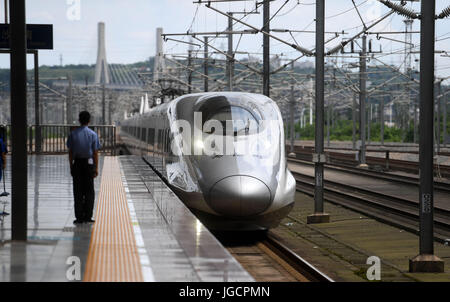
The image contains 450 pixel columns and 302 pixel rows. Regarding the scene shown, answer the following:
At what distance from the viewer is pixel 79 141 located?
10.1 m

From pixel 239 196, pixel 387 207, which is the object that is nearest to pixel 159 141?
pixel 387 207

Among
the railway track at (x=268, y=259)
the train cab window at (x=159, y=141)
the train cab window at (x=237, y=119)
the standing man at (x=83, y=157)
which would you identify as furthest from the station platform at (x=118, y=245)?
the train cab window at (x=159, y=141)

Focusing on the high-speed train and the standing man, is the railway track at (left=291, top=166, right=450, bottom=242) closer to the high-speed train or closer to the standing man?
the high-speed train

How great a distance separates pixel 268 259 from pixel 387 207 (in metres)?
8.09

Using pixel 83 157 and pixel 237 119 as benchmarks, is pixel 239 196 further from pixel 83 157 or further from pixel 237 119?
pixel 83 157

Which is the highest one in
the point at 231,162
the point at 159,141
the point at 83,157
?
the point at 159,141

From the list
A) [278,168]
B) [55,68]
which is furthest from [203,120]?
[55,68]

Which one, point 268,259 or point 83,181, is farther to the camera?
point 268,259

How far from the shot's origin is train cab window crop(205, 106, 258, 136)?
13.0 meters

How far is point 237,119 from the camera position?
1319 cm

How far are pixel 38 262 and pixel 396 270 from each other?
216 inches

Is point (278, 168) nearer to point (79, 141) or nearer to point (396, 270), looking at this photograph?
point (396, 270)

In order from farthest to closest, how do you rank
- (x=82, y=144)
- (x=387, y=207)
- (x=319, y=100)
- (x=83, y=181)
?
(x=387, y=207)
(x=319, y=100)
(x=83, y=181)
(x=82, y=144)

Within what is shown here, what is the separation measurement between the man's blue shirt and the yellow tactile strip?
97 centimetres
